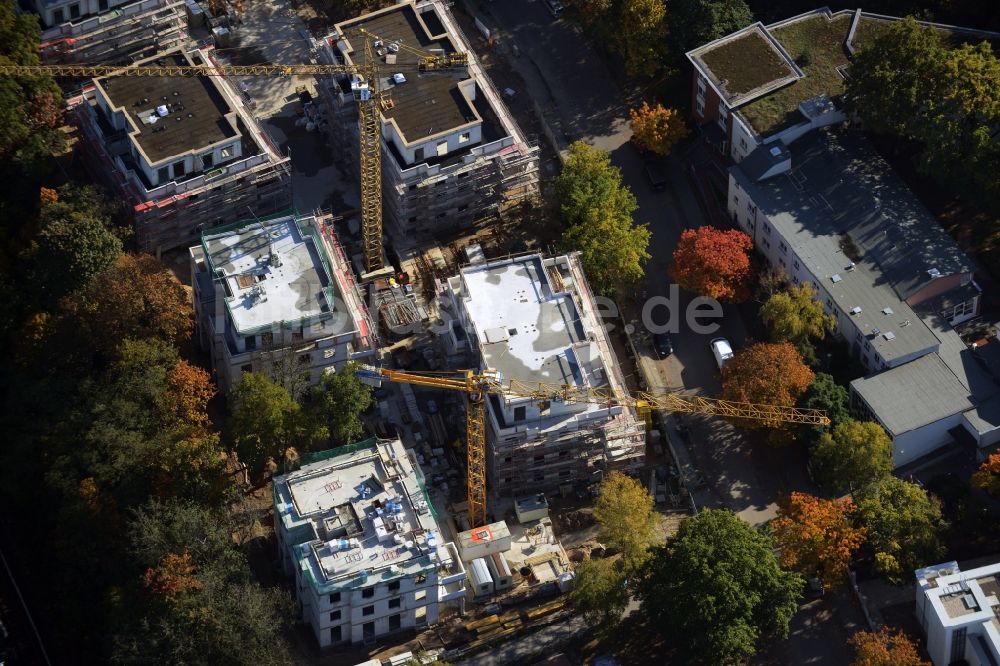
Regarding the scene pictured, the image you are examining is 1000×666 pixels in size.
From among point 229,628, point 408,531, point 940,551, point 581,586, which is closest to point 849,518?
point 940,551

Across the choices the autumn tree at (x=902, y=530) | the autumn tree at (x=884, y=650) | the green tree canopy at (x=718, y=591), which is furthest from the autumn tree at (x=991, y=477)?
the green tree canopy at (x=718, y=591)

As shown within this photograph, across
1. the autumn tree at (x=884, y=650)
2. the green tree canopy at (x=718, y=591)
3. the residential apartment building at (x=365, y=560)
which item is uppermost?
the residential apartment building at (x=365, y=560)

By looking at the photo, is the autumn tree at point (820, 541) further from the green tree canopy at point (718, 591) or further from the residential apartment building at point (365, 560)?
the residential apartment building at point (365, 560)

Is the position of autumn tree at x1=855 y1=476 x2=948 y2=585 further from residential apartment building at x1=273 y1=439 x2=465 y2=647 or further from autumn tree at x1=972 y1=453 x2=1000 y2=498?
residential apartment building at x1=273 y1=439 x2=465 y2=647

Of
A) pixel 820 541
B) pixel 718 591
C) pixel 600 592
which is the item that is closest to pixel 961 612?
pixel 820 541

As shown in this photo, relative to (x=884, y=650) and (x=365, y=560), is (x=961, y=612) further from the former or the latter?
(x=365, y=560)

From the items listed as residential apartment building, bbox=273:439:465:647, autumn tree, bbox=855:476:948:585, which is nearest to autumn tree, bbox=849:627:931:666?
autumn tree, bbox=855:476:948:585
